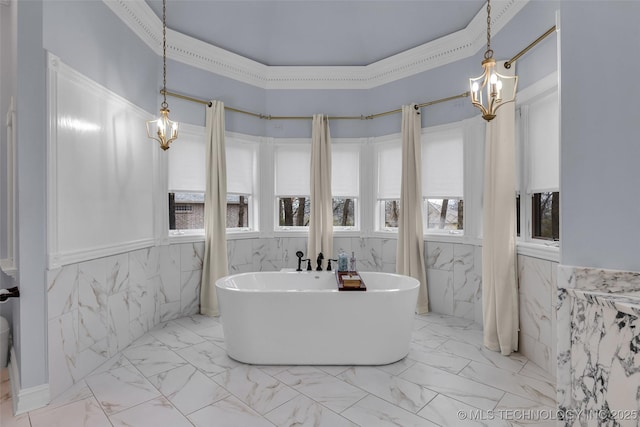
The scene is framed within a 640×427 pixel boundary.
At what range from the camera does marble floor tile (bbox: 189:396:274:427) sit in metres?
1.88

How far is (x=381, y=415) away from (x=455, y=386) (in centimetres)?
68

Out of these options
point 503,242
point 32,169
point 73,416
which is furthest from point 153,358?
point 503,242

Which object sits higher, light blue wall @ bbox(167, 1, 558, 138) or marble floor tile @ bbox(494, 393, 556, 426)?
light blue wall @ bbox(167, 1, 558, 138)

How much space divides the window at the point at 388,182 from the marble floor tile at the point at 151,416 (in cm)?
314

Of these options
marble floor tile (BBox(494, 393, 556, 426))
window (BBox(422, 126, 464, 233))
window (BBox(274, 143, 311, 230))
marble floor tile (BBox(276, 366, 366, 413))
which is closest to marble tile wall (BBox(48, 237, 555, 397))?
window (BBox(422, 126, 464, 233))

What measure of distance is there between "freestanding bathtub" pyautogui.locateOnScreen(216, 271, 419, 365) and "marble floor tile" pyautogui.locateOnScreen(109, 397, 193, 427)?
27.7 inches

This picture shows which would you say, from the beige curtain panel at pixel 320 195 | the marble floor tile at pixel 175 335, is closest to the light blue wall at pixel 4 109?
the marble floor tile at pixel 175 335

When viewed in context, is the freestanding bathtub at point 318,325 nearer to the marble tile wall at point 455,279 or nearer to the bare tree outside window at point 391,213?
the marble tile wall at point 455,279

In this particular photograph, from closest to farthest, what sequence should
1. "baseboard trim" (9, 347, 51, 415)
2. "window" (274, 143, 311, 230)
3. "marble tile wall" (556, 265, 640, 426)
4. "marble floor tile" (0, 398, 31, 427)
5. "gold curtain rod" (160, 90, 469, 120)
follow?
"marble tile wall" (556, 265, 640, 426) → "marble floor tile" (0, 398, 31, 427) → "baseboard trim" (9, 347, 51, 415) → "gold curtain rod" (160, 90, 469, 120) → "window" (274, 143, 311, 230)

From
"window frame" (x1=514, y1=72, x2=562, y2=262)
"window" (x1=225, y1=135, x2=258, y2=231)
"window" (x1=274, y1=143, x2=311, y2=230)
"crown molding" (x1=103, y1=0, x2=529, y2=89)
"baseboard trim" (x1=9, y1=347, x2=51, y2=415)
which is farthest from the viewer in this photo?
"window" (x1=274, y1=143, x2=311, y2=230)

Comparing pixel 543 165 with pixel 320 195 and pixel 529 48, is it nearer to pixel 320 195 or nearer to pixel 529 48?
pixel 529 48

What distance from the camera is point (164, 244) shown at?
3.53m

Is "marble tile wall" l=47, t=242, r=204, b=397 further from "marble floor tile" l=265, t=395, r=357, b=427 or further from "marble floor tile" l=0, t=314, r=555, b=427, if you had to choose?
"marble floor tile" l=265, t=395, r=357, b=427

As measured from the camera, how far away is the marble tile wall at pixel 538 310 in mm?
2398
